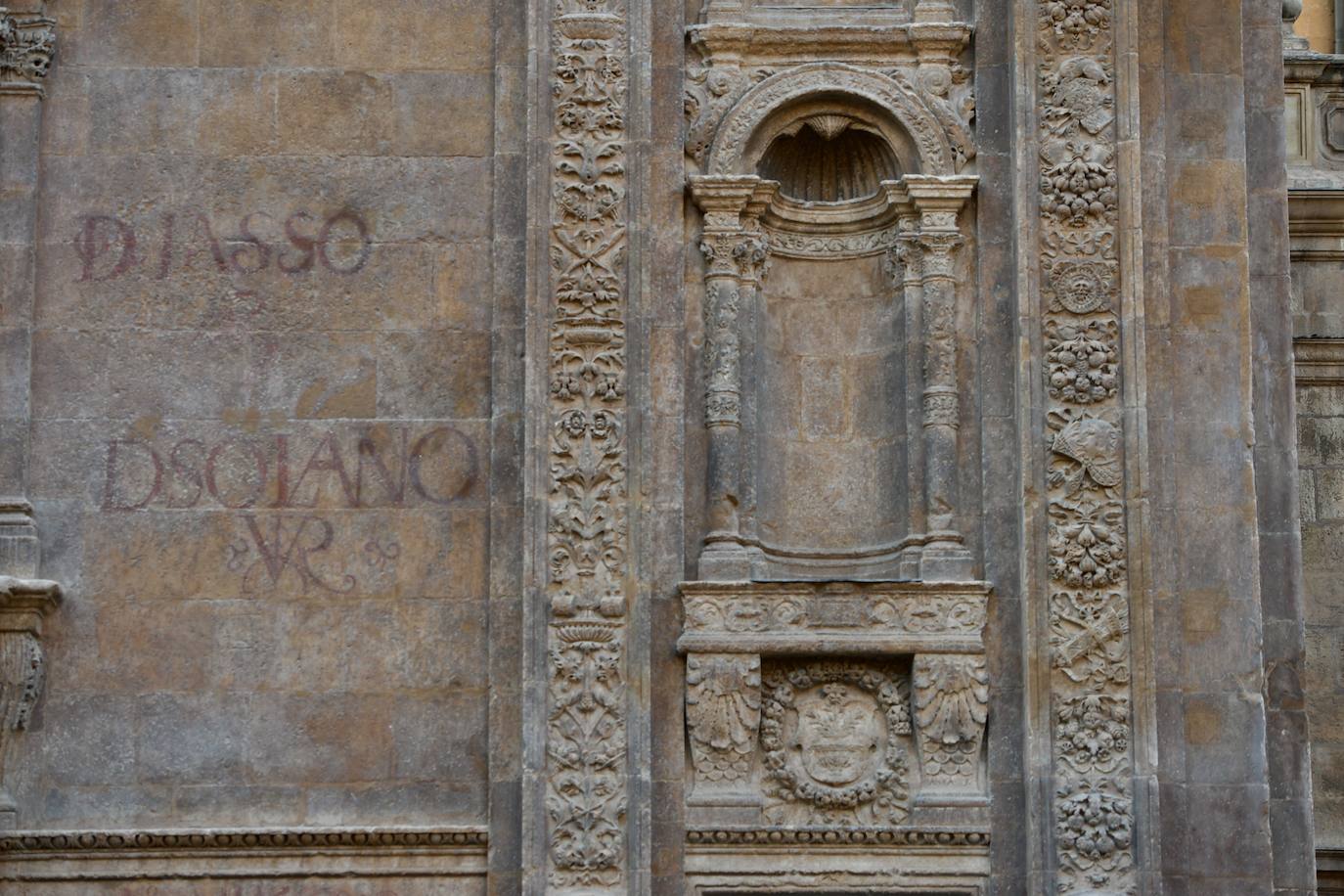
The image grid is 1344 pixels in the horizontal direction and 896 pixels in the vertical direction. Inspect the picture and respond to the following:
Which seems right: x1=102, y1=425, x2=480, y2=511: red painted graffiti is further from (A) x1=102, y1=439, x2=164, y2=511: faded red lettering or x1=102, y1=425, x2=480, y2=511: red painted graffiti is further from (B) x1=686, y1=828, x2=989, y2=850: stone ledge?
(B) x1=686, y1=828, x2=989, y2=850: stone ledge

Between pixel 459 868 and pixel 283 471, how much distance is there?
2.54m

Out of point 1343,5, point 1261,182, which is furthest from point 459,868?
point 1343,5

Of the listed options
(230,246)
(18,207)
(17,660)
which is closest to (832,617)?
(230,246)

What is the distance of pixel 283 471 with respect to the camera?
1630 centimetres

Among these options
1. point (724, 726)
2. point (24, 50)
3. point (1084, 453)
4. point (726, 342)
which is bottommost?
point (724, 726)

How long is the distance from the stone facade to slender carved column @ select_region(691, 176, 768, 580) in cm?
3

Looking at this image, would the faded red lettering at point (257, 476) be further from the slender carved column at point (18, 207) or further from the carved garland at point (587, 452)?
the carved garland at point (587, 452)

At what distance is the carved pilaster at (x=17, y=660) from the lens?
1588 centimetres

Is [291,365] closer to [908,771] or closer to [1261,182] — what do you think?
[908,771]

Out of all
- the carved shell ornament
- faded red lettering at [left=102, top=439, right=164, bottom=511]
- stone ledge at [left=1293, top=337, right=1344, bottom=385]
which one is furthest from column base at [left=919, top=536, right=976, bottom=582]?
stone ledge at [left=1293, top=337, right=1344, bottom=385]

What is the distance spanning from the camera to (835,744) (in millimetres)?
15867

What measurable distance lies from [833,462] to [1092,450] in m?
1.57

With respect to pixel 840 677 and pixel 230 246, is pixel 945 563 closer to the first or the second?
pixel 840 677

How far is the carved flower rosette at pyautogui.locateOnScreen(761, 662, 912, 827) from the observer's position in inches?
620
